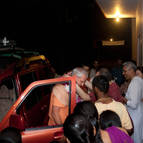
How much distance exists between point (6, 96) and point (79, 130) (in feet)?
8.29

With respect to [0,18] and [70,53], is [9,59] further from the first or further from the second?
[70,53]

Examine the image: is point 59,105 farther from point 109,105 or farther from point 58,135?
point 109,105

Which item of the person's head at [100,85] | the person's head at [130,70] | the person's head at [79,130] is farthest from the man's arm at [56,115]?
the person's head at [130,70]

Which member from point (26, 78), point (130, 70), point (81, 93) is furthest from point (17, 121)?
point (130, 70)

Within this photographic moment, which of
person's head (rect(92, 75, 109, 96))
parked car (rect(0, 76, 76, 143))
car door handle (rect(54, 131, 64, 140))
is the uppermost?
person's head (rect(92, 75, 109, 96))

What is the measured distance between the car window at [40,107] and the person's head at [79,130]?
132 cm

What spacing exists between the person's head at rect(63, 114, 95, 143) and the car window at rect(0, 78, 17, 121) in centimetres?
225

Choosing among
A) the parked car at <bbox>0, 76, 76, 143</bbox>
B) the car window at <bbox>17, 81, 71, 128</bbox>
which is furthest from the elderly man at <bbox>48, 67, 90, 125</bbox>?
the parked car at <bbox>0, 76, 76, 143</bbox>

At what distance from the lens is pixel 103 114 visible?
302 cm

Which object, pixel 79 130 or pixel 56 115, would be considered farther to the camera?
pixel 56 115

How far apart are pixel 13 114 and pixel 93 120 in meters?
1.15

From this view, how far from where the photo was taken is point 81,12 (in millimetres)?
28484

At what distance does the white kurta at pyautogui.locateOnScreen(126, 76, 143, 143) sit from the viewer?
4.30m

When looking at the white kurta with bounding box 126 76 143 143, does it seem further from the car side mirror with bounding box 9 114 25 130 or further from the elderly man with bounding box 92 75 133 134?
the car side mirror with bounding box 9 114 25 130
